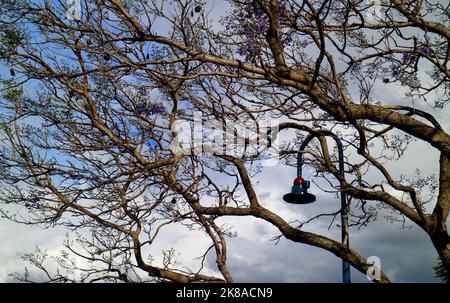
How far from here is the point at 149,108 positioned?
31.5ft

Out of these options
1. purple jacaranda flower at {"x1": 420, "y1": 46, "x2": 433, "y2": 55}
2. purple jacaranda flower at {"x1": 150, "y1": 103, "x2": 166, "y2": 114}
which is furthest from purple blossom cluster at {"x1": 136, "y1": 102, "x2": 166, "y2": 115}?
purple jacaranda flower at {"x1": 420, "y1": 46, "x2": 433, "y2": 55}

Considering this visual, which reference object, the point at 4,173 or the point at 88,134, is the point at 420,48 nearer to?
the point at 88,134

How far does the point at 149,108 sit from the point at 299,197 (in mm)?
3690

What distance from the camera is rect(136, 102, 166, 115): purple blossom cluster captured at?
374 inches

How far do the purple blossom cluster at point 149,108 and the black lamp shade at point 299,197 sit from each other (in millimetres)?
3385

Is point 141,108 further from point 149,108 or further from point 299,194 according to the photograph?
point 299,194

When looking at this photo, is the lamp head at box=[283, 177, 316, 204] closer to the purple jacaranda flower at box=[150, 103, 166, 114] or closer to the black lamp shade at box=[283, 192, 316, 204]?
the black lamp shade at box=[283, 192, 316, 204]

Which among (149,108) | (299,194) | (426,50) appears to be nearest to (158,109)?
(149,108)

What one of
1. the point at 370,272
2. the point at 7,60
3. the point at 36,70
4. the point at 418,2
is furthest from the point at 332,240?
the point at 7,60

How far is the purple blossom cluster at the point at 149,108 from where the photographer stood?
9.49 metres

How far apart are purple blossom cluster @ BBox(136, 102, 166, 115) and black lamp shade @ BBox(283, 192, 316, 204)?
3385mm

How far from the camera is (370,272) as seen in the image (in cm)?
748

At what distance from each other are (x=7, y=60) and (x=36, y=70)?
1.65 ft

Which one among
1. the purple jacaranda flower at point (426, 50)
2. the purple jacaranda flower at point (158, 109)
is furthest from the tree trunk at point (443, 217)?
the purple jacaranda flower at point (158, 109)
